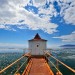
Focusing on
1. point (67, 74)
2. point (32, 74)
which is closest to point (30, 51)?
point (32, 74)

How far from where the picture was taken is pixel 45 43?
16109mm

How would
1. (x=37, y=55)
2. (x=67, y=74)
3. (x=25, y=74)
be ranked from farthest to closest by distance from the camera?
Result: (x=67, y=74) → (x=37, y=55) → (x=25, y=74)

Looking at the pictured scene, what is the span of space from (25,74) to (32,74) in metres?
0.35

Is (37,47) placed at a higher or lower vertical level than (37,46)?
lower

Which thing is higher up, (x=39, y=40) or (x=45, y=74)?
(x=39, y=40)

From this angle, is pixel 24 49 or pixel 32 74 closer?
pixel 32 74

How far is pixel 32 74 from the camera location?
671cm

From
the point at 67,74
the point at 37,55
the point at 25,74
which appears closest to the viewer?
the point at 25,74

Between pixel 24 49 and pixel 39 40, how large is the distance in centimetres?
181

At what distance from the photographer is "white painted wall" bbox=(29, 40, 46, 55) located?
16.0 metres

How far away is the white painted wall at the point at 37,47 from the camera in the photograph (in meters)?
16.0

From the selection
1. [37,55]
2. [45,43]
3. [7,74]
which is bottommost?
[7,74]

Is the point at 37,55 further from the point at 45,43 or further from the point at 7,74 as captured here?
the point at 7,74

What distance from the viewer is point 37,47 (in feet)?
52.3
